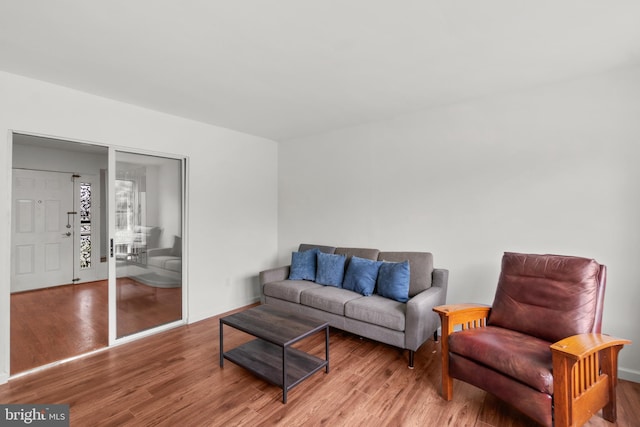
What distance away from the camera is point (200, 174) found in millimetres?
3824

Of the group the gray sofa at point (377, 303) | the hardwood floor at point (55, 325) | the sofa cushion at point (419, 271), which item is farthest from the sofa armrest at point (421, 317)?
the hardwood floor at point (55, 325)

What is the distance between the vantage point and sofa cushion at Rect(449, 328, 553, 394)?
1.70m

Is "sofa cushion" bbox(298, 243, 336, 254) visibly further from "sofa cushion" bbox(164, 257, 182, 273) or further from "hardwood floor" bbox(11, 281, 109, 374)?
"hardwood floor" bbox(11, 281, 109, 374)

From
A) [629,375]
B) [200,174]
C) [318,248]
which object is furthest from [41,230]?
[629,375]

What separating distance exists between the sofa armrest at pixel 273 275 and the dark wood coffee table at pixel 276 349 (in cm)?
97

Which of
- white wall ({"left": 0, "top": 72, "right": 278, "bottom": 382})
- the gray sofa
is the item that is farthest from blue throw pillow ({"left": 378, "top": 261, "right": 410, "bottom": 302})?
white wall ({"left": 0, "top": 72, "right": 278, "bottom": 382})

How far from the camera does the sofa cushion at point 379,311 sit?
2.69 m

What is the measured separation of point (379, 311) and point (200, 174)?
2741 mm

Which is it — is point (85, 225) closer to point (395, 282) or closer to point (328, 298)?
point (328, 298)

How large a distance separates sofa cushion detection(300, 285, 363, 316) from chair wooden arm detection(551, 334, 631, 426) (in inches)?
69.6

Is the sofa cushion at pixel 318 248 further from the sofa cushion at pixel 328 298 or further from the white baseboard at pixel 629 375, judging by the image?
the white baseboard at pixel 629 375

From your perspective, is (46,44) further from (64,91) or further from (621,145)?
(621,145)

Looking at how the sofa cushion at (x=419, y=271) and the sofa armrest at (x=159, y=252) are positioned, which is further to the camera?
the sofa armrest at (x=159, y=252)

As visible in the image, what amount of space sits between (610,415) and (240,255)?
12.9 feet
